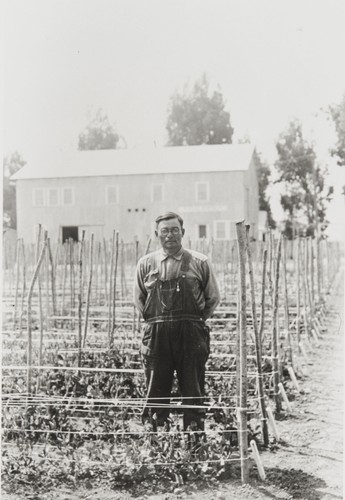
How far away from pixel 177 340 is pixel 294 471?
3.79 feet

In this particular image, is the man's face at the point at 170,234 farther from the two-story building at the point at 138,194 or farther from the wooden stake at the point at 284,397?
the two-story building at the point at 138,194

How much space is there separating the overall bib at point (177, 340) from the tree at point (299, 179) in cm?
814

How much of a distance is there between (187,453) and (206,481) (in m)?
0.21

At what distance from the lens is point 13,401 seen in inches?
186

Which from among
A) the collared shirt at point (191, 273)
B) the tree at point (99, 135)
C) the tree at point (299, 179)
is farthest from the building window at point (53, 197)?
the collared shirt at point (191, 273)

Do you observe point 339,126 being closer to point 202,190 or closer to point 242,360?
point 242,360

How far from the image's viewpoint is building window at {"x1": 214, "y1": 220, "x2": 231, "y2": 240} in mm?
25422

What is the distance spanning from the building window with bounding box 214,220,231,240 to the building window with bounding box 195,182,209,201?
3.88 ft

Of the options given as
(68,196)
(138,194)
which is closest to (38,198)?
(68,196)

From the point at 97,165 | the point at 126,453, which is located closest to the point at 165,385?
the point at 126,453

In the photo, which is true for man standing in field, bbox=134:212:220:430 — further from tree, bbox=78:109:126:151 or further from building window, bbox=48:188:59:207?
tree, bbox=78:109:126:151

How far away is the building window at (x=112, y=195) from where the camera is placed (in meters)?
26.0

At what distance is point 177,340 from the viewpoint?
4133mm

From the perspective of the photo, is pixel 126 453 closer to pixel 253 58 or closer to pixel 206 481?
pixel 206 481
